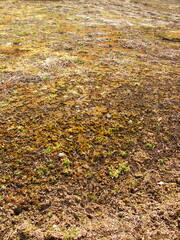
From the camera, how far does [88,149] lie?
7164mm

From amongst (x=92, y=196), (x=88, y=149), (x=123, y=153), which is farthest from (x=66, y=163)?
(x=123, y=153)

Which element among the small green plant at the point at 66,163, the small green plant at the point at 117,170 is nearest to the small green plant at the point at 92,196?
the small green plant at the point at 117,170

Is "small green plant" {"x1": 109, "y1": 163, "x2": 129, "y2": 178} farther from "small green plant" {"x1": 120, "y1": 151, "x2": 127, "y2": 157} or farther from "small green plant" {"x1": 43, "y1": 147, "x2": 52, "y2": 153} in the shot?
"small green plant" {"x1": 43, "y1": 147, "x2": 52, "y2": 153}

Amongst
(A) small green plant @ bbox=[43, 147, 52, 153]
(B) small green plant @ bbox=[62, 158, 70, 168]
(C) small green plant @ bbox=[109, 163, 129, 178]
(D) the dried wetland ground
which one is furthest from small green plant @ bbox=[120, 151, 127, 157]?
(A) small green plant @ bbox=[43, 147, 52, 153]

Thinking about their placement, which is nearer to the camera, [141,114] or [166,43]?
[141,114]

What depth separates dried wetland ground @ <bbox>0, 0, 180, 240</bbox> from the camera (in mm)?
5125

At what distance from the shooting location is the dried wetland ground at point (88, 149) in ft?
16.8

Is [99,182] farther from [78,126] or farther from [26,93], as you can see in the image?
[26,93]

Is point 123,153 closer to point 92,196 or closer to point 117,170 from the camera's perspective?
point 117,170

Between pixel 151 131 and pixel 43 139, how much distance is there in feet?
13.9

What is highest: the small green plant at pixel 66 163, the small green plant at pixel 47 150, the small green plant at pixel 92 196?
the small green plant at pixel 47 150

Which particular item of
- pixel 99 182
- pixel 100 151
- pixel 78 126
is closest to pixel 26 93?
pixel 78 126

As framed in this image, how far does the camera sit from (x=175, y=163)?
22.3 feet

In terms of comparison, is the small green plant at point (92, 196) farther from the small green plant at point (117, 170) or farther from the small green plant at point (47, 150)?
the small green plant at point (47, 150)
